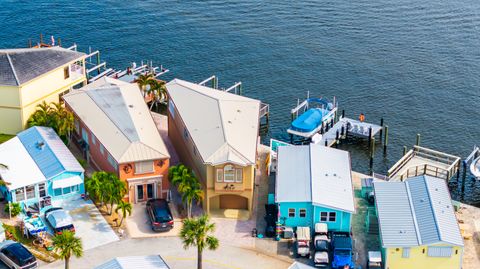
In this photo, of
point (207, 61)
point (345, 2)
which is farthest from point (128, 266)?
point (345, 2)

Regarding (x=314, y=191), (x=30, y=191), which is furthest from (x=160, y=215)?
(x=314, y=191)

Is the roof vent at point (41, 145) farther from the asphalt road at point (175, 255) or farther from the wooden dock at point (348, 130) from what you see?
the wooden dock at point (348, 130)

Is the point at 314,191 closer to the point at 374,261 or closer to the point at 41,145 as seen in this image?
the point at 374,261

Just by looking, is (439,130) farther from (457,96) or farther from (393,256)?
(393,256)

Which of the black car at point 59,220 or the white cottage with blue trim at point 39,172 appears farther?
the white cottage with blue trim at point 39,172

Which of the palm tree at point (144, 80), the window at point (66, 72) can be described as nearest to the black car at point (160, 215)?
the window at point (66, 72)
